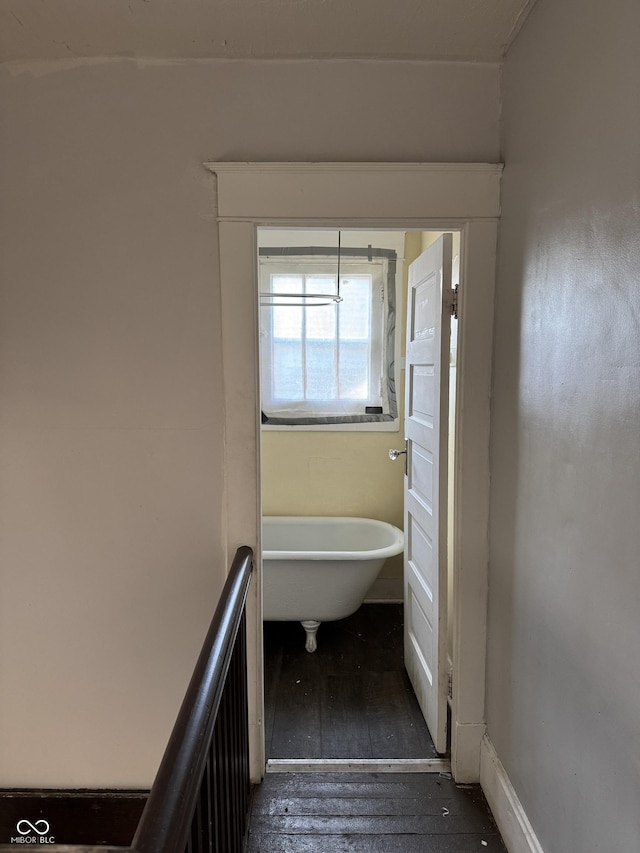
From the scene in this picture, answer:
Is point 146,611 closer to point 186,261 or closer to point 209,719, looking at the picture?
point 209,719

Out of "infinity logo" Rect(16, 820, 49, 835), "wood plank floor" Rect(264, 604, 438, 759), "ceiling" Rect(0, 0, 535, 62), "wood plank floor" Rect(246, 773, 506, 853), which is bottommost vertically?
"infinity logo" Rect(16, 820, 49, 835)

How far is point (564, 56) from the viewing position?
1.21 metres

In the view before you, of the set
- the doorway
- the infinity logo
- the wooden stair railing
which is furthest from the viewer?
the doorway

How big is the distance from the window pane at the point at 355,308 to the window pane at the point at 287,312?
0.85 ft

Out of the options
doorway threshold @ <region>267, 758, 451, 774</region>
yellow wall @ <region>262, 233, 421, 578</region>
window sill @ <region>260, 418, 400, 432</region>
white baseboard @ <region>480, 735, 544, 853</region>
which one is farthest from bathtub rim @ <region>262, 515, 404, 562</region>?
white baseboard @ <region>480, 735, 544, 853</region>

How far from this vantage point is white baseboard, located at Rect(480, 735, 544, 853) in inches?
54.7

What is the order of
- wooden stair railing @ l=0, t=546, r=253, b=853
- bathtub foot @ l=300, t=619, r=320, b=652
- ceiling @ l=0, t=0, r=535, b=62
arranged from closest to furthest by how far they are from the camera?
1. wooden stair railing @ l=0, t=546, r=253, b=853
2. ceiling @ l=0, t=0, r=535, b=62
3. bathtub foot @ l=300, t=619, r=320, b=652

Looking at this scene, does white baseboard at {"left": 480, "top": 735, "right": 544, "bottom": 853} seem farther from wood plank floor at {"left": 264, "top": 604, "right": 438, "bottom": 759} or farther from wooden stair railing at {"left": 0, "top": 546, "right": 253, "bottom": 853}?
wooden stair railing at {"left": 0, "top": 546, "right": 253, "bottom": 853}

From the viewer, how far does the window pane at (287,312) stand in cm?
306

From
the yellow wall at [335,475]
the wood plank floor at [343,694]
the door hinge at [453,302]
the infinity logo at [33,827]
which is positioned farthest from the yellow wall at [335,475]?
the infinity logo at [33,827]

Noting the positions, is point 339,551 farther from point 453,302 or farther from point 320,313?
point 453,302

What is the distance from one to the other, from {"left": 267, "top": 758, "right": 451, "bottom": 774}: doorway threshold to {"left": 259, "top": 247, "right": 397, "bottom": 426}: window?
1775 mm

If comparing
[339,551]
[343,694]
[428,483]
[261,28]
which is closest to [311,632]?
[343,694]

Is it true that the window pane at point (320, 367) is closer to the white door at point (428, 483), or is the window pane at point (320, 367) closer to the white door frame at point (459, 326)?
the white door at point (428, 483)
